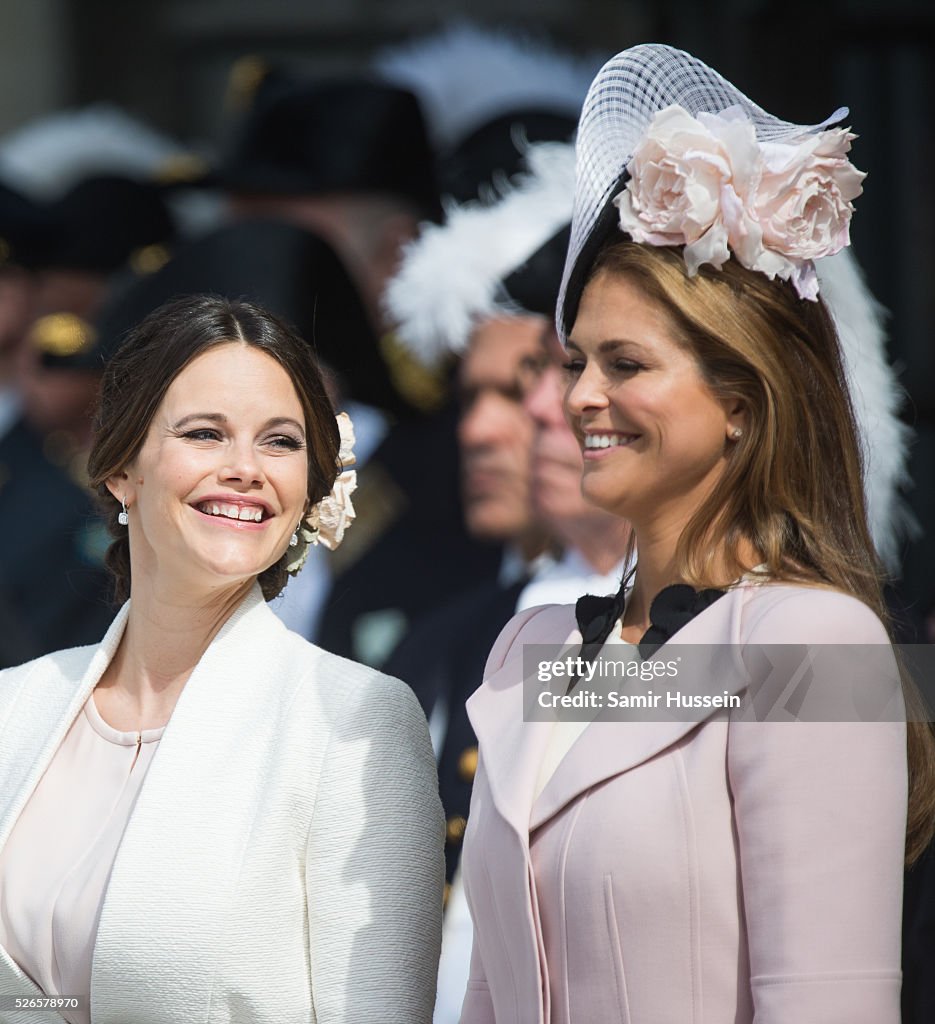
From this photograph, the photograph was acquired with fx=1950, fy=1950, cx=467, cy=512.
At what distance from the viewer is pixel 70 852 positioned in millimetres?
2842

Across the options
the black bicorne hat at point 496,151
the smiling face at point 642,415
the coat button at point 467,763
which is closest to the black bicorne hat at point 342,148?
the black bicorne hat at point 496,151

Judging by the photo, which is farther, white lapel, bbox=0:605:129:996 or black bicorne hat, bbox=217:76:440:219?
black bicorne hat, bbox=217:76:440:219

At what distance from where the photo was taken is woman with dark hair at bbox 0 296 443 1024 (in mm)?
2680

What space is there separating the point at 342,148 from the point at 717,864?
160 inches

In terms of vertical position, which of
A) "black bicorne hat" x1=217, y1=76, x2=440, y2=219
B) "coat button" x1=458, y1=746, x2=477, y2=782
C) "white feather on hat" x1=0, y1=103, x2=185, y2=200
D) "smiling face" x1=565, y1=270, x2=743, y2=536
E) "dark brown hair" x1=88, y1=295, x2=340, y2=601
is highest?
"white feather on hat" x1=0, y1=103, x2=185, y2=200

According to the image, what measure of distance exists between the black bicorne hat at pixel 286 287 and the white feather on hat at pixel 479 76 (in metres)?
0.77

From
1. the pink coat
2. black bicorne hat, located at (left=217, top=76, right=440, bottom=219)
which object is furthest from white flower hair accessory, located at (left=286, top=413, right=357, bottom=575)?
black bicorne hat, located at (left=217, top=76, right=440, bottom=219)

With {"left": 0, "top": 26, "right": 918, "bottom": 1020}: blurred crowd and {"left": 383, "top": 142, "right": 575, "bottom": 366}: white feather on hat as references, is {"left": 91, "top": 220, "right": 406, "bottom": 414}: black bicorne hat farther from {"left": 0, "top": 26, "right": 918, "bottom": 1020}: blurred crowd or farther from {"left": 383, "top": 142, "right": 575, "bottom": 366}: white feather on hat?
{"left": 383, "top": 142, "right": 575, "bottom": 366}: white feather on hat

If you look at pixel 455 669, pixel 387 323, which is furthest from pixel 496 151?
pixel 455 669

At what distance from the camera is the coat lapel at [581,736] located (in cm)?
246

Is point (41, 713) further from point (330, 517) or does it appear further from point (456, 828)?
point (456, 828)

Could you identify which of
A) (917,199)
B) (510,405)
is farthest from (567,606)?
(917,199)

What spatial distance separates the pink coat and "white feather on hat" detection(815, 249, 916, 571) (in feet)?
1.71

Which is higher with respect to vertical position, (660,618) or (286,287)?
(286,287)
